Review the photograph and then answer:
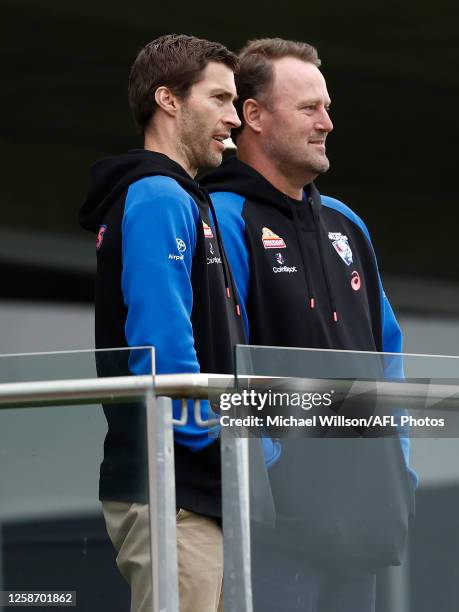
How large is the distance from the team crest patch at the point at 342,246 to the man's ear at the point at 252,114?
1.18ft

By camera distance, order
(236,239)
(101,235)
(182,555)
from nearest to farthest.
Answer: (182,555)
(101,235)
(236,239)

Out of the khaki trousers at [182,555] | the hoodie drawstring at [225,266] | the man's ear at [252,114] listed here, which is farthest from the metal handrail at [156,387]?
the man's ear at [252,114]

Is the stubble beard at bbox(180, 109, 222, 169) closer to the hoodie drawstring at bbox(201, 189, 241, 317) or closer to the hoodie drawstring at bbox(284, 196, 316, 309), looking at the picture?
the hoodie drawstring at bbox(201, 189, 241, 317)

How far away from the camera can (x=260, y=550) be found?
2564 mm

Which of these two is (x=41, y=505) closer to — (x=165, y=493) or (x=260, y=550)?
(x=165, y=493)

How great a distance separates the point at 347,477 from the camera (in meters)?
2.67

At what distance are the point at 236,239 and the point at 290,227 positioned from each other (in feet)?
0.63

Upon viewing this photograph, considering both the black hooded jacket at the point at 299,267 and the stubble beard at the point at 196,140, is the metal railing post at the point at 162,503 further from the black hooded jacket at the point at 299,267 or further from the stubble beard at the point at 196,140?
the stubble beard at the point at 196,140

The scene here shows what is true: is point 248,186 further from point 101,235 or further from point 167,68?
point 101,235

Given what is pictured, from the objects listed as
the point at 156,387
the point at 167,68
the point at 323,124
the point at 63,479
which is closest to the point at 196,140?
the point at 167,68

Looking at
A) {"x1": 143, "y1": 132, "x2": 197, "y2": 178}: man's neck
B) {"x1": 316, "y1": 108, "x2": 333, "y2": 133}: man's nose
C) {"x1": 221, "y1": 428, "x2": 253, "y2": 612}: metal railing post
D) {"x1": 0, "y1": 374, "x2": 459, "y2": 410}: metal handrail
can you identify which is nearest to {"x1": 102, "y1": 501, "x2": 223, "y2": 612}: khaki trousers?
{"x1": 221, "y1": 428, "x2": 253, "y2": 612}: metal railing post

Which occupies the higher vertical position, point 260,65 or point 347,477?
point 260,65

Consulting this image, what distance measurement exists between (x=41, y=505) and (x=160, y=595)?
0.95 feet

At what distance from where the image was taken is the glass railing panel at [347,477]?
256 centimetres
